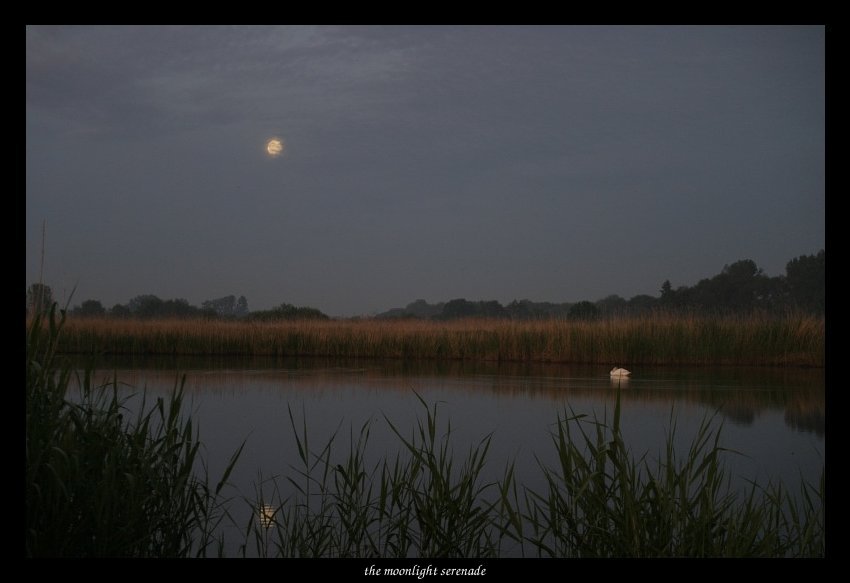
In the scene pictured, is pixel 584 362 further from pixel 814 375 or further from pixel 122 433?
pixel 122 433

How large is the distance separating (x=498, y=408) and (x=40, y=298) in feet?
12.5

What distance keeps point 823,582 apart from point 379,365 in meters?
8.46

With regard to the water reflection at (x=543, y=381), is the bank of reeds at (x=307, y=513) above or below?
above

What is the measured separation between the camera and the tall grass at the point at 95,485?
2043mm

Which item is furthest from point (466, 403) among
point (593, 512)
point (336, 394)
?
point (593, 512)

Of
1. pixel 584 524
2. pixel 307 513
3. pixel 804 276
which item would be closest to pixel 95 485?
pixel 307 513

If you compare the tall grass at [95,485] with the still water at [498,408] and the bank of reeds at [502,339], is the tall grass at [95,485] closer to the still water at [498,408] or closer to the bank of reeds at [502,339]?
the still water at [498,408]

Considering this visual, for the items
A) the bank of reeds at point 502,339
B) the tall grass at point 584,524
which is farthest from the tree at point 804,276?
the tall grass at point 584,524

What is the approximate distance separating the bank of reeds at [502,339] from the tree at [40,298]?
274 inches

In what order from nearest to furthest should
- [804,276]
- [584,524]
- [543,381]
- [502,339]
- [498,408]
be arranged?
[584,524], [498,408], [543,381], [502,339], [804,276]

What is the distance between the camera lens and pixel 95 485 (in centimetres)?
217

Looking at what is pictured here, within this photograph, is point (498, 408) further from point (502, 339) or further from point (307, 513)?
point (502, 339)

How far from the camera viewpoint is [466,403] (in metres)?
5.86

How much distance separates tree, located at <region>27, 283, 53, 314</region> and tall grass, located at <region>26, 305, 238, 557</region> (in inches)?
4.1
